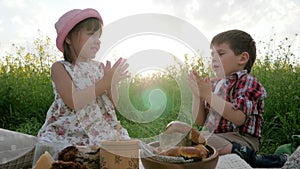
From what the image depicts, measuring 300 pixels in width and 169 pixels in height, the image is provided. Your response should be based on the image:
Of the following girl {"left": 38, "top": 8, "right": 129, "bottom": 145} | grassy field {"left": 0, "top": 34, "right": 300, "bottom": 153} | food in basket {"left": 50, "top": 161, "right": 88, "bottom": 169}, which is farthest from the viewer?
grassy field {"left": 0, "top": 34, "right": 300, "bottom": 153}

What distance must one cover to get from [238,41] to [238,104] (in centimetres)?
37

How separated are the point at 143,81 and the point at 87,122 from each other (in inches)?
20.7

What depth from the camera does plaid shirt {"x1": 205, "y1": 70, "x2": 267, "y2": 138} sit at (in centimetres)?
198

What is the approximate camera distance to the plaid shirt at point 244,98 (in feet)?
6.50

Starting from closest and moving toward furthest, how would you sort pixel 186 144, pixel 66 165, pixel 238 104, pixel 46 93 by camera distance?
1. pixel 66 165
2. pixel 186 144
3. pixel 238 104
4. pixel 46 93

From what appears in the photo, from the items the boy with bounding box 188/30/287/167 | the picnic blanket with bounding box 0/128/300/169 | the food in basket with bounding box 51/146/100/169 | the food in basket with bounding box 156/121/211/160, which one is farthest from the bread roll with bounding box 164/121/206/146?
the picnic blanket with bounding box 0/128/300/169

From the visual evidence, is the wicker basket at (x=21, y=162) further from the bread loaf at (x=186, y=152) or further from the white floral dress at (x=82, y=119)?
the bread loaf at (x=186, y=152)

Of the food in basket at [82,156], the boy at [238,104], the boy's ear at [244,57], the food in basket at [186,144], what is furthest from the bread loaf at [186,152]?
the boy's ear at [244,57]

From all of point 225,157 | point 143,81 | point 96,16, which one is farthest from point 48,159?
point 96,16

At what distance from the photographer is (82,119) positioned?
2037 mm

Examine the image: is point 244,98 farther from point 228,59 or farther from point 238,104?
point 228,59

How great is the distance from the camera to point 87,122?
6.63ft

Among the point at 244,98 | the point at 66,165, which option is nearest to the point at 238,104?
the point at 244,98

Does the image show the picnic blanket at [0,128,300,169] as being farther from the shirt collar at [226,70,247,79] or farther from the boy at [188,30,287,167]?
the shirt collar at [226,70,247,79]
